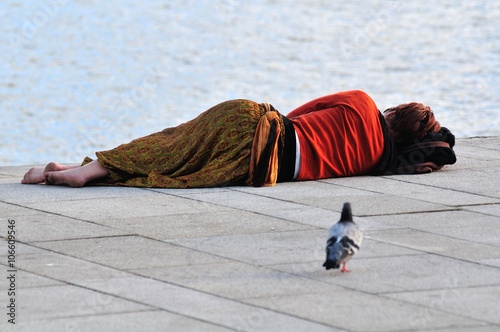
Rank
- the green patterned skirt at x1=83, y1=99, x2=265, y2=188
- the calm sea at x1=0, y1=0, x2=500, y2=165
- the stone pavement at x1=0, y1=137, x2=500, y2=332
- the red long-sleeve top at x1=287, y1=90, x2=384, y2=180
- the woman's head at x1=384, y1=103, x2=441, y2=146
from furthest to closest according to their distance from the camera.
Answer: the calm sea at x1=0, y1=0, x2=500, y2=165, the woman's head at x1=384, y1=103, x2=441, y2=146, the red long-sleeve top at x1=287, y1=90, x2=384, y2=180, the green patterned skirt at x1=83, y1=99, x2=265, y2=188, the stone pavement at x1=0, y1=137, x2=500, y2=332

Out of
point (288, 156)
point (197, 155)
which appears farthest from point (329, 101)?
point (197, 155)

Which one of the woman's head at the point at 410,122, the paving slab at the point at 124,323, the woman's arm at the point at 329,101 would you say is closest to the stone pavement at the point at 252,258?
the paving slab at the point at 124,323

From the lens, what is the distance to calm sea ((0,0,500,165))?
1633cm

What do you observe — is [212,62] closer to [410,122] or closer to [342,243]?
[410,122]

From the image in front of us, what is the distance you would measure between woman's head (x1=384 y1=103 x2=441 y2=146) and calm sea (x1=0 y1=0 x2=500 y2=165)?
6.46m

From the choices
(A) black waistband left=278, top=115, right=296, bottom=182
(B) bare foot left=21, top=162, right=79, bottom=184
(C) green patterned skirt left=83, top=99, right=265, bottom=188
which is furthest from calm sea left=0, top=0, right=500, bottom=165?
(A) black waistband left=278, top=115, right=296, bottom=182

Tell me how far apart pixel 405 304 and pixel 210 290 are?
2.81 ft

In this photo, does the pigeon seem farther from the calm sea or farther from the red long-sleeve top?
the calm sea

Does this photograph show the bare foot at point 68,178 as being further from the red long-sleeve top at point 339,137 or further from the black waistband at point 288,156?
the red long-sleeve top at point 339,137

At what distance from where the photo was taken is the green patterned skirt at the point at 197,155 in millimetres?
7160

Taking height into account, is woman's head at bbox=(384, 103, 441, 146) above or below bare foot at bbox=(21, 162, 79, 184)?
above

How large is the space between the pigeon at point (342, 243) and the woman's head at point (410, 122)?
2.58 metres

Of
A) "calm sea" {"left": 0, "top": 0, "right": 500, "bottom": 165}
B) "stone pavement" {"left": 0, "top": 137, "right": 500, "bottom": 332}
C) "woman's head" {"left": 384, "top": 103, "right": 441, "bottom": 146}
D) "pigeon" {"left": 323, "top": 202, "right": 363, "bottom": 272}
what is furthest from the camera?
"calm sea" {"left": 0, "top": 0, "right": 500, "bottom": 165}

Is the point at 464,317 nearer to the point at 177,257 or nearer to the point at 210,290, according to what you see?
the point at 210,290
